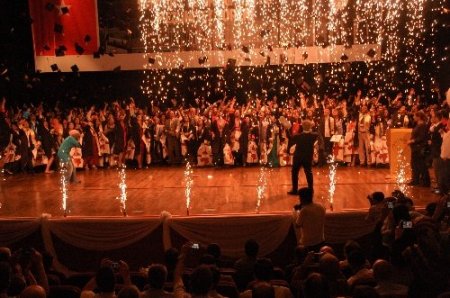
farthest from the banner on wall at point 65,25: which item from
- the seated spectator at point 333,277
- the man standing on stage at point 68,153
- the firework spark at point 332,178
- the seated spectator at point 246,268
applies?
the seated spectator at point 333,277

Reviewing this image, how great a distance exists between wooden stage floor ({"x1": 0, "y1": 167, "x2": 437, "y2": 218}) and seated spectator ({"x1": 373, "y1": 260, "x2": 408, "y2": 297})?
4834 mm

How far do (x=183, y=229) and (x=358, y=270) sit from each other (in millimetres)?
4111

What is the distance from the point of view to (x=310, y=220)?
7527 mm

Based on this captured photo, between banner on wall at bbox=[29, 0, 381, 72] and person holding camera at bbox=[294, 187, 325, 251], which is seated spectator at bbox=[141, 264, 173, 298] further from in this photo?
banner on wall at bbox=[29, 0, 381, 72]

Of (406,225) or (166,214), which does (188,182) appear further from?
(406,225)

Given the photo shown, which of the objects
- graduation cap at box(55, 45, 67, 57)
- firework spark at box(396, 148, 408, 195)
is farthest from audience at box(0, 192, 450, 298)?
graduation cap at box(55, 45, 67, 57)

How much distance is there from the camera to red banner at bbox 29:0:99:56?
1977 cm

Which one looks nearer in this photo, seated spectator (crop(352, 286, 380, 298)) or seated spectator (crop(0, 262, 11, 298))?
seated spectator (crop(352, 286, 380, 298))

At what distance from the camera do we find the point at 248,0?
20.0 m

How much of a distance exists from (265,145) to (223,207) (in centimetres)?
580

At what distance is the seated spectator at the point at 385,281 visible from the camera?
16.4ft

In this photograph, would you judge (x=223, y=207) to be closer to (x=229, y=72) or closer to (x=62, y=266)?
(x=62, y=266)

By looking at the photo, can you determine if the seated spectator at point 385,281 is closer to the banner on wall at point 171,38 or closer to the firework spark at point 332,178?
the firework spark at point 332,178

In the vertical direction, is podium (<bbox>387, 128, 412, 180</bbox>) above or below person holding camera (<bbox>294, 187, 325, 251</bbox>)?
above
